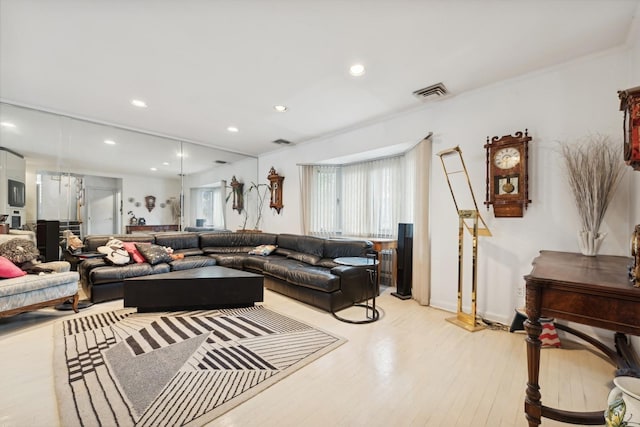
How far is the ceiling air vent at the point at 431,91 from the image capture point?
2.94m

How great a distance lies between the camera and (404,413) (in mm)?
1556

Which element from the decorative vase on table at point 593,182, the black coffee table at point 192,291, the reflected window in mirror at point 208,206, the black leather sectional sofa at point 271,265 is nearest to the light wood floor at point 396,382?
the black leather sectional sofa at point 271,265

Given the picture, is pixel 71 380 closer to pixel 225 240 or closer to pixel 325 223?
pixel 225 240

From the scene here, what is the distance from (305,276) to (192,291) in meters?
1.38

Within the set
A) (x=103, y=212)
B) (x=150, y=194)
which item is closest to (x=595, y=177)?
(x=150, y=194)

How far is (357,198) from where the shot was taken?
5.05 metres

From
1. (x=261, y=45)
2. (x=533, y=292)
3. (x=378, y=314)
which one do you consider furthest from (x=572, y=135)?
(x=261, y=45)

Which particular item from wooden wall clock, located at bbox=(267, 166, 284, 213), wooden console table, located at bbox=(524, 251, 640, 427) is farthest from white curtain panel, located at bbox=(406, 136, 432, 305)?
wooden wall clock, located at bbox=(267, 166, 284, 213)

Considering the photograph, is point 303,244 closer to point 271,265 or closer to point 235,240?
point 271,265

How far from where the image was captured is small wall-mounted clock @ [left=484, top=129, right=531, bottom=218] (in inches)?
105

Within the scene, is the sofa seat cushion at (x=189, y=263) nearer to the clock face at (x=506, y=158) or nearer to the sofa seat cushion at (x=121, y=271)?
the sofa seat cushion at (x=121, y=271)

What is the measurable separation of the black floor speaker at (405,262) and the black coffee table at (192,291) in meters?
2.06

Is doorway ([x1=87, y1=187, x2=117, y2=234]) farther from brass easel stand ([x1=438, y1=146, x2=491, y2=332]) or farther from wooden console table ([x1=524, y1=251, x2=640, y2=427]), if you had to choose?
wooden console table ([x1=524, y1=251, x2=640, y2=427])

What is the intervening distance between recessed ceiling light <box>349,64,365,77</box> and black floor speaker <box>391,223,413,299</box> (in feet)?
7.36
